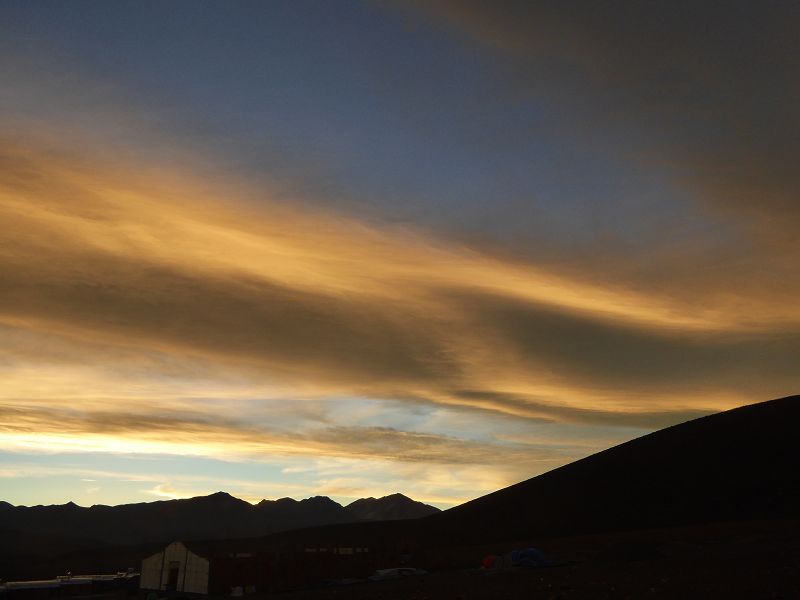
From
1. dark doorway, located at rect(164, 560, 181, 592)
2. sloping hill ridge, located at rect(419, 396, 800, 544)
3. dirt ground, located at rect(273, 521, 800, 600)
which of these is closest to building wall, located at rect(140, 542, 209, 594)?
dark doorway, located at rect(164, 560, 181, 592)

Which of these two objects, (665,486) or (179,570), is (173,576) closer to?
(179,570)

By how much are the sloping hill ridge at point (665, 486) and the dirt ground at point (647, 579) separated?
37644 millimetres

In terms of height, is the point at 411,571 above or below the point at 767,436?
below

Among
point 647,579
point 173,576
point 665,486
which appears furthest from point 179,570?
point 665,486

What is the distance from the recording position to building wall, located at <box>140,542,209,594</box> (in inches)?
2488

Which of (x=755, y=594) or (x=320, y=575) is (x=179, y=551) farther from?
(x=755, y=594)

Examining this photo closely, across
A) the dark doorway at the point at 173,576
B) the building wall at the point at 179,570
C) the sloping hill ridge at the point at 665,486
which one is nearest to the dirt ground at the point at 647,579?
the building wall at the point at 179,570

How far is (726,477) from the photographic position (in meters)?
111

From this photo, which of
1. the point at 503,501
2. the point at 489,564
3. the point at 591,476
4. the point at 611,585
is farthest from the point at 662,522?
the point at 611,585

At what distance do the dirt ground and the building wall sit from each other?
52.4ft

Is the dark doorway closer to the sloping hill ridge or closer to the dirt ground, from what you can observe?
the dirt ground

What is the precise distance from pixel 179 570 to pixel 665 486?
239 ft

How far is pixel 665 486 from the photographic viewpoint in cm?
11425

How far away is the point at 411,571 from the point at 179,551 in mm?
19854
